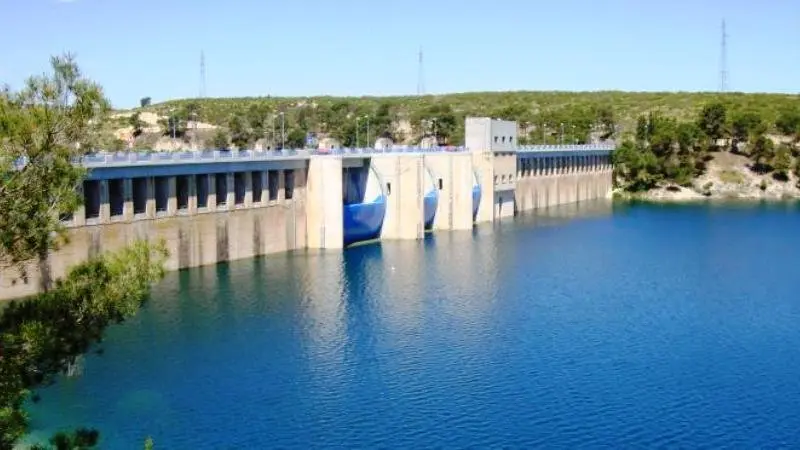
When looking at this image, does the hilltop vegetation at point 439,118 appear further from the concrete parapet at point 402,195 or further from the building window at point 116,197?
the building window at point 116,197

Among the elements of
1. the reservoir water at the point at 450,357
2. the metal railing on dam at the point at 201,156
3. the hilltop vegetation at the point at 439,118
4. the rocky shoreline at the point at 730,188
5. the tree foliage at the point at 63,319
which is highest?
the hilltop vegetation at the point at 439,118

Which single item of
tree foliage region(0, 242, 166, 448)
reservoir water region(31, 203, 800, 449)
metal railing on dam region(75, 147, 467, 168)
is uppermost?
metal railing on dam region(75, 147, 467, 168)

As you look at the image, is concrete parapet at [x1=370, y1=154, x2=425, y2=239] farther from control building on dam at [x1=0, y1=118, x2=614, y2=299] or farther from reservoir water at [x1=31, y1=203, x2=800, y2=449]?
reservoir water at [x1=31, y1=203, x2=800, y2=449]

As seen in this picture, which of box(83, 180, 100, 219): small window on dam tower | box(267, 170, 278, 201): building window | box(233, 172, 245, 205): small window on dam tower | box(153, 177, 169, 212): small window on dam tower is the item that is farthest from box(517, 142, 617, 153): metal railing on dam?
box(83, 180, 100, 219): small window on dam tower

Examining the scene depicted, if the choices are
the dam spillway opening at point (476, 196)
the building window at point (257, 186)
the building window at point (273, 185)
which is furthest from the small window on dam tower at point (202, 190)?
the dam spillway opening at point (476, 196)

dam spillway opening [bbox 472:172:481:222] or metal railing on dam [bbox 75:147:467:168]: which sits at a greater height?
metal railing on dam [bbox 75:147:467:168]

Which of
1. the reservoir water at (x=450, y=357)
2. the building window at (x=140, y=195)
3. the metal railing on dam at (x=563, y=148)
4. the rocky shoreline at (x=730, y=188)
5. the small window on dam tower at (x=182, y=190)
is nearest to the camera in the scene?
the reservoir water at (x=450, y=357)
